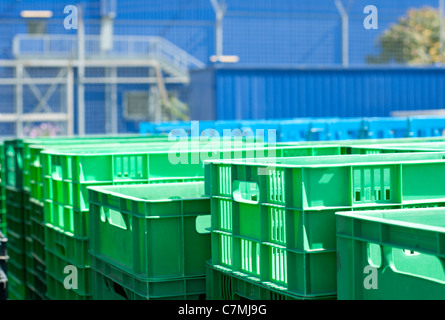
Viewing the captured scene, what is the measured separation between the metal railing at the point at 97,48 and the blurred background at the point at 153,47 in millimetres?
37

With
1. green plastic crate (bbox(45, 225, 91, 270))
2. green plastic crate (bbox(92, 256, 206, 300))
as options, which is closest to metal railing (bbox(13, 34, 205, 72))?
green plastic crate (bbox(45, 225, 91, 270))

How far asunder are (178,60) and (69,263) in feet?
78.6

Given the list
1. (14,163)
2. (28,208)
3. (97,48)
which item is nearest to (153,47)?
(97,48)

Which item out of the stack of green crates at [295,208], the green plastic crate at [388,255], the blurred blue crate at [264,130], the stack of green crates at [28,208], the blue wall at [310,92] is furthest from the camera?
the blue wall at [310,92]

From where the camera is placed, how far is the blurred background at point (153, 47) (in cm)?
2770

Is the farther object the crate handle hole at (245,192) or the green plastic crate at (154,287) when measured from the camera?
the green plastic crate at (154,287)

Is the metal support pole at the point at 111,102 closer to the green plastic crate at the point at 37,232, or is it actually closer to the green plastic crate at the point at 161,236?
the green plastic crate at the point at 37,232

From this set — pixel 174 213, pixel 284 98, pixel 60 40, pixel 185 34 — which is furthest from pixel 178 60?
pixel 174 213

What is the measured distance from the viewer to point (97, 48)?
93.7 ft

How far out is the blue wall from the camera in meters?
17.3

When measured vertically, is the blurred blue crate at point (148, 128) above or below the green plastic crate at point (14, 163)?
above

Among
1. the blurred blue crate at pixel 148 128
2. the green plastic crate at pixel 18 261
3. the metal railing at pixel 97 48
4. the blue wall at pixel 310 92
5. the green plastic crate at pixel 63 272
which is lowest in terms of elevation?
the green plastic crate at pixel 18 261

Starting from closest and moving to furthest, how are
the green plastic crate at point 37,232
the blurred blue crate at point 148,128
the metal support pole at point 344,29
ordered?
the green plastic crate at point 37,232
the blurred blue crate at point 148,128
the metal support pole at point 344,29

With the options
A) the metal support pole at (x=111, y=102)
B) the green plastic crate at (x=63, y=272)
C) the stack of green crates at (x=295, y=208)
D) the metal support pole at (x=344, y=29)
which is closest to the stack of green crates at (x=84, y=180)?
the green plastic crate at (x=63, y=272)
